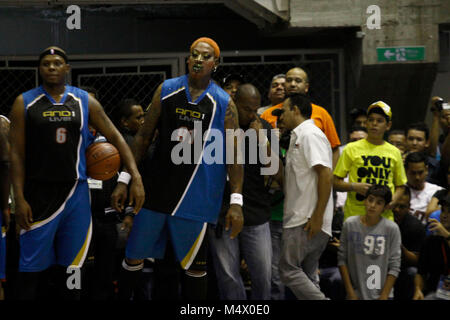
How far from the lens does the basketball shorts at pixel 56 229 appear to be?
575 centimetres

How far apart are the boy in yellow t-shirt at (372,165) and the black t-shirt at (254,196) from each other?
97 cm

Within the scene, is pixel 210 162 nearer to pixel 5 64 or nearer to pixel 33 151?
pixel 33 151

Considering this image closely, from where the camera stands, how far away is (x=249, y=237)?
269 inches

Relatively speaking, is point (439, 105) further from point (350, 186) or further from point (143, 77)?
point (143, 77)

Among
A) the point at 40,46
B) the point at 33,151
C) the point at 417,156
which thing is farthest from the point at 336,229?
the point at 40,46

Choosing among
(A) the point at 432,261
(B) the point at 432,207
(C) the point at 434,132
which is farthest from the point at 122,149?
(C) the point at 434,132

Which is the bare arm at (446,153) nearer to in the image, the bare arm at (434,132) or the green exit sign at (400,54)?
the bare arm at (434,132)

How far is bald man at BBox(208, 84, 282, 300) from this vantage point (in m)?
6.71

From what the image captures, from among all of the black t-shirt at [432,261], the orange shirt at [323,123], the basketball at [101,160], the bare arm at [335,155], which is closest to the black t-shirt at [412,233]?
the black t-shirt at [432,261]

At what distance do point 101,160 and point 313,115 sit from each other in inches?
103

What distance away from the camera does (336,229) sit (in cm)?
800

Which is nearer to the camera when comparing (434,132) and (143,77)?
(434,132)

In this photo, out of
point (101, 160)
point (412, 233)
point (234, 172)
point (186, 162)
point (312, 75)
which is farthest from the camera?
point (312, 75)
